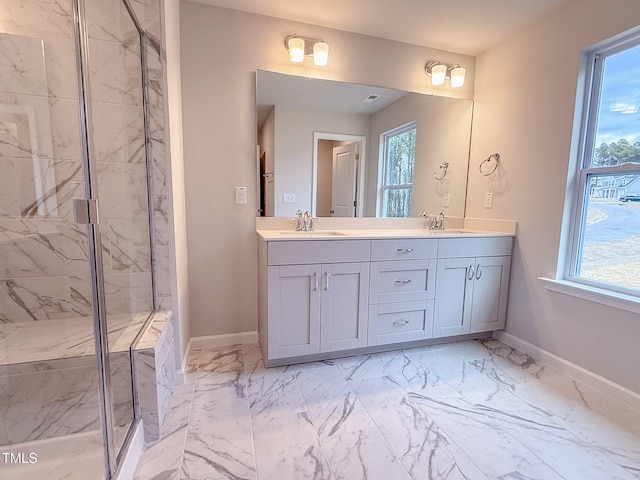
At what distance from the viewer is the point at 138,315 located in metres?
1.70

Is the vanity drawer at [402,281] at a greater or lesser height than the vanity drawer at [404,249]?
lesser

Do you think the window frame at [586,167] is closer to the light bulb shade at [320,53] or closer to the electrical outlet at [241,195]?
the light bulb shade at [320,53]

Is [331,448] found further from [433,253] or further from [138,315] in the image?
[433,253]

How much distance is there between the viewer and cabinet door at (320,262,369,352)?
205 centimetres

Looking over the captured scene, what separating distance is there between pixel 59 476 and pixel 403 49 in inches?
127

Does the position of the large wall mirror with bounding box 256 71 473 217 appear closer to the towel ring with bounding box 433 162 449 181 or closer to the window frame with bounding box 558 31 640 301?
the towel ring with bounding box 433 162 449 181

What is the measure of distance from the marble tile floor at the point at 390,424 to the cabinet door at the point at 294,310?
0.18m

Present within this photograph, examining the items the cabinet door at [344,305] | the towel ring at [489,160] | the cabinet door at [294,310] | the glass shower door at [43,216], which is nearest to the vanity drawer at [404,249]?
the cabinet door at [344,305]

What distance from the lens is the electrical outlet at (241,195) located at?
7.49ft

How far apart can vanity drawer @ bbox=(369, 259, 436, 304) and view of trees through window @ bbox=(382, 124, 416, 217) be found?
64cm

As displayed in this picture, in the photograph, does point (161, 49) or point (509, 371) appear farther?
point (509, 371)

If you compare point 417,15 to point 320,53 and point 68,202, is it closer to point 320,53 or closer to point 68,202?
point 320,53

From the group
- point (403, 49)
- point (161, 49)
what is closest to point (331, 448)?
point (161, 49)

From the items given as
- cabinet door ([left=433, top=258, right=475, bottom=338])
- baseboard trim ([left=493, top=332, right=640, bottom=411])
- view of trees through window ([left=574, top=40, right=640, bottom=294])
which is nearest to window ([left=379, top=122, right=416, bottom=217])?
Result: cabinet door ([left=433, top=258, right=475, bottom=338])
